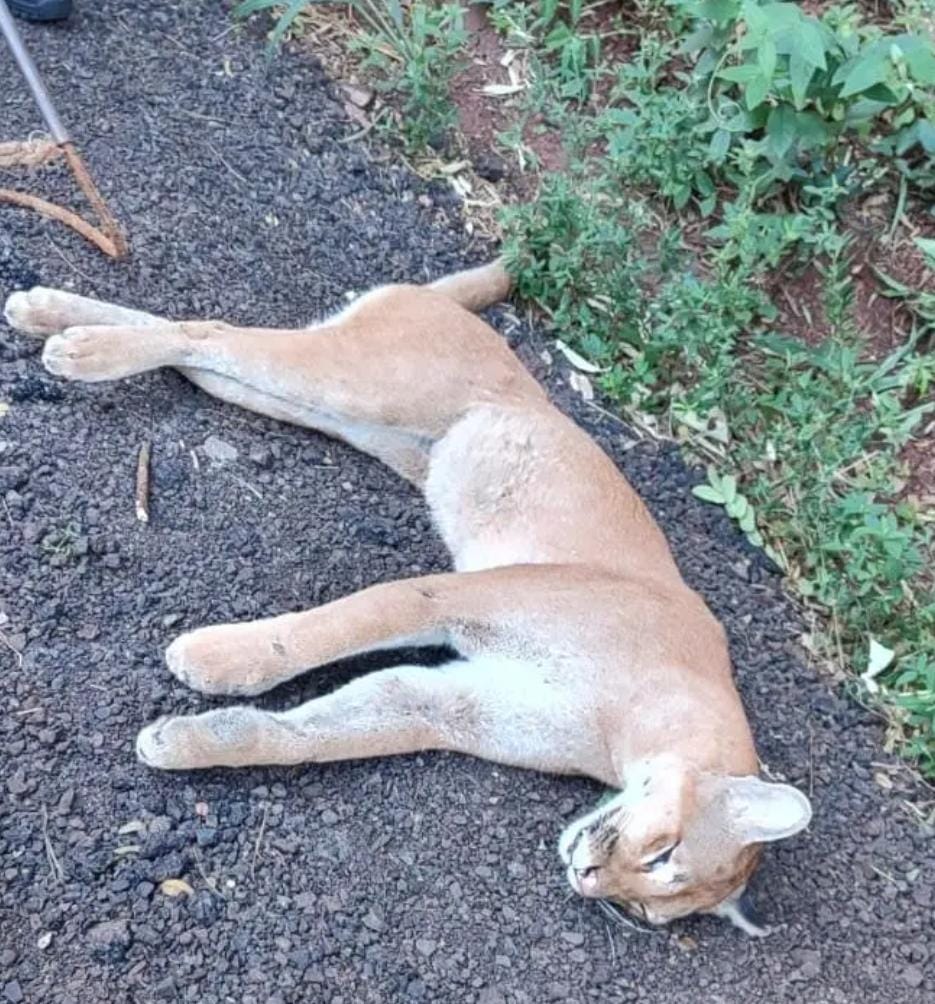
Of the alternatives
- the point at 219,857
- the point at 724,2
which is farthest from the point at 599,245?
the point at 219,857

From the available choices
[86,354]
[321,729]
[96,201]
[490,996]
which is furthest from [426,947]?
[96,201]

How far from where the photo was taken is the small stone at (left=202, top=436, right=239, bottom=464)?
3.78 metres

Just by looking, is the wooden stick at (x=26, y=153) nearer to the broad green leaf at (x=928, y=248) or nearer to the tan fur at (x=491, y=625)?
the tan fur at (x=491, y=625)

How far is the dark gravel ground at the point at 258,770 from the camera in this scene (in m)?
2.96

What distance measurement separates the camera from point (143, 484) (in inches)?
141

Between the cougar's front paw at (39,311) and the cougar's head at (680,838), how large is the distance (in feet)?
6.15

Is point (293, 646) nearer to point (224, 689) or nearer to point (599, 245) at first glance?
point (224, 689)

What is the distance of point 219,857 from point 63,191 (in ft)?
6.83

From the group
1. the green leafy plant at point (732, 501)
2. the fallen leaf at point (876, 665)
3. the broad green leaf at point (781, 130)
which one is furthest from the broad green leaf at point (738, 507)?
the broad green leaf at point (781, 130)

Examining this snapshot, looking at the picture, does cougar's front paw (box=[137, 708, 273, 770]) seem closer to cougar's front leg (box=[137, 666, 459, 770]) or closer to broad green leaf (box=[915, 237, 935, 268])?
cougar's front leg (box=[137, 666, 459, 770])

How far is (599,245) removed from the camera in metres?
4.73

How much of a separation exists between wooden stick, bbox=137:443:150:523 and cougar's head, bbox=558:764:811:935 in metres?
1.31

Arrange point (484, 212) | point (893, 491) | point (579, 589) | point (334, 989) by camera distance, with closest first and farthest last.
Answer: point (334, 989), point (579, 589), point (893, 491), point (484, 212)

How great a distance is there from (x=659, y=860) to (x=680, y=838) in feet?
0.22
